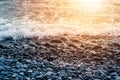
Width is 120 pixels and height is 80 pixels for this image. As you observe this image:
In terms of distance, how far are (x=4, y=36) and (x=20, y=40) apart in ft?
1.87

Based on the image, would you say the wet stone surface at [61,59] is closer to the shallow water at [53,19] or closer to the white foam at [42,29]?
the white foam at [42,29]

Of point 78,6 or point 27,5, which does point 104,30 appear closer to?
point 78,6

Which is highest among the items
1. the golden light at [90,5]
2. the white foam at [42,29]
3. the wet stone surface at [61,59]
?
the golden light at [90,5]

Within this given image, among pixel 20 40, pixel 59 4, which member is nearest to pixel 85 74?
pixel 20 40

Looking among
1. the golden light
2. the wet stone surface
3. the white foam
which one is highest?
the golden light

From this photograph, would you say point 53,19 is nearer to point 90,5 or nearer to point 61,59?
point 90,5

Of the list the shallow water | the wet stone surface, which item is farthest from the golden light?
the wet stone surface

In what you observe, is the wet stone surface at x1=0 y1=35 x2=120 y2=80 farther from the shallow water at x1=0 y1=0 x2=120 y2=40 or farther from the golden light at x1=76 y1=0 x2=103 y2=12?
the golden light at x1=76 y1=0 x2=103 y2=12

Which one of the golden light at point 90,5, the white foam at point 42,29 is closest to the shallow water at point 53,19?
the white foam at point 42,29

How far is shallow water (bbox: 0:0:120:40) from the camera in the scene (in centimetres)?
852

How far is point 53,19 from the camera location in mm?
10133

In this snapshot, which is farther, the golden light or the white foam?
the golden light

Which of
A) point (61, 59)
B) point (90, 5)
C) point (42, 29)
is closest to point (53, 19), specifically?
point (42, 29)

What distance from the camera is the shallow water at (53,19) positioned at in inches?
336
